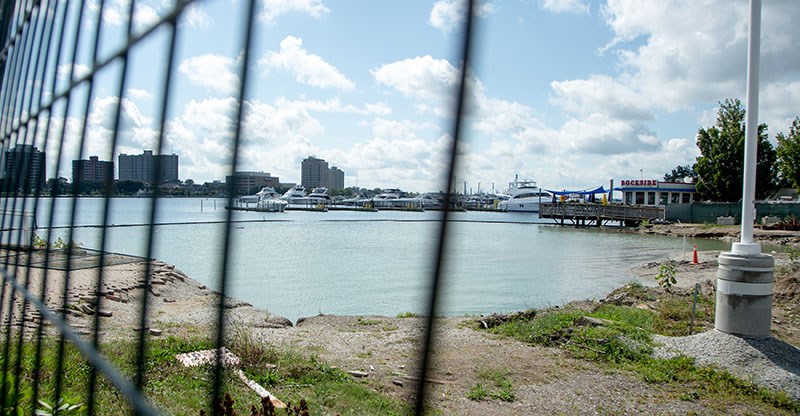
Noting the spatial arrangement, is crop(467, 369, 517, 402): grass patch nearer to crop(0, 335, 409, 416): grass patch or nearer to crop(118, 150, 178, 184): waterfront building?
crop(0, 335, 409, 416): grass patch

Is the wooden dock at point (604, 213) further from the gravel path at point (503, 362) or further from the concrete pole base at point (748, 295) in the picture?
the concrete pole base at point (748, 295)

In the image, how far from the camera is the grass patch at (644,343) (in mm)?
5742

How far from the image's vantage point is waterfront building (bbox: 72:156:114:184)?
192cm

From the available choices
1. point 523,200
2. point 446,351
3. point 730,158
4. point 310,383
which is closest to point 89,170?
point 310,383

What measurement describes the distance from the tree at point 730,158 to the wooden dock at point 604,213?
5.36 metres

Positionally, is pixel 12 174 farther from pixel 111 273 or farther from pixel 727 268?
pixel 111 273

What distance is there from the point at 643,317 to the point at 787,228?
33.5m

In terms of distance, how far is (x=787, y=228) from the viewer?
3609 centimetres

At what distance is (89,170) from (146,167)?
2.43ft

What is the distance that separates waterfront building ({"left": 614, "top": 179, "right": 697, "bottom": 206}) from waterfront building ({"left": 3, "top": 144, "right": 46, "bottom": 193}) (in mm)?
64936

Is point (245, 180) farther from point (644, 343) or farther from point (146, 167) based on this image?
point (644, 343)

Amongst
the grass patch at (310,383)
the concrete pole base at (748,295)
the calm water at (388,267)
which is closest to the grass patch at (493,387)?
the grass patch at (310,383)

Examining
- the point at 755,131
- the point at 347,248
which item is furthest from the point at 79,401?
the point at 347,248

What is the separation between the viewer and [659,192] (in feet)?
208
